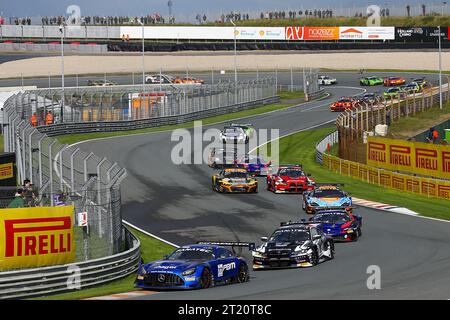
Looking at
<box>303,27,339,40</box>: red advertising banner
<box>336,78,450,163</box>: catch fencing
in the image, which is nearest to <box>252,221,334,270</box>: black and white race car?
<box>336,78,450,163</box>: catch fencing

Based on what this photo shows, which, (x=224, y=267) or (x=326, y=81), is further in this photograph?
(x=326, y=81)

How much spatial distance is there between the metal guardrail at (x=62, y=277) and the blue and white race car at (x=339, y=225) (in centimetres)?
799

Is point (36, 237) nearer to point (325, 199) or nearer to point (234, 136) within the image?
point (325, 199)

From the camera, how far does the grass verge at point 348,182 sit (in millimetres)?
39906

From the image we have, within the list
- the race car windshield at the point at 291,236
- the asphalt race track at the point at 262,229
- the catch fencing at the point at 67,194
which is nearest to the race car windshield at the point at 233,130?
the asphalt race track at the point at 262,229

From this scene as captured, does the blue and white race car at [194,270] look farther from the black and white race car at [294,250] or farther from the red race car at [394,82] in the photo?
the red race car at [394,82]

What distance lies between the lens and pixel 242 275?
2484 cm

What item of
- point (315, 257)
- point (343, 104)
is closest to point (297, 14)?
point (343, 104)

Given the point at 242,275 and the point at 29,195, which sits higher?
the point at 29,195

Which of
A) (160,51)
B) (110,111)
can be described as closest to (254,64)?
(160,51)

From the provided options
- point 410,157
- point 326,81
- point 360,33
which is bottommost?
point 410,157

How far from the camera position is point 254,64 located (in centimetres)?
12006

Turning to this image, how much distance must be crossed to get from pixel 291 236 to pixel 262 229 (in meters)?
7.14
